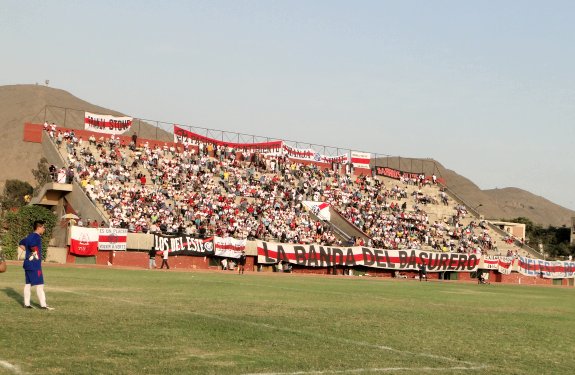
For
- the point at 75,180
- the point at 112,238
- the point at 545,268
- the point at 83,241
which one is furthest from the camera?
the point at 545,268

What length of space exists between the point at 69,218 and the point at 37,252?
37542mm

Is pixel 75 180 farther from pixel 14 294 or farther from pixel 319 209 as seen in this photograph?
pixel 14 294

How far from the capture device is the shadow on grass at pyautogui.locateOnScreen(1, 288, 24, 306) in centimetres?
1973

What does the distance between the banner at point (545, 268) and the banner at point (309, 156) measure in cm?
2097

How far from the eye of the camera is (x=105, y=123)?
69.4m

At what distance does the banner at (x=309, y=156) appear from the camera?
3162 inches

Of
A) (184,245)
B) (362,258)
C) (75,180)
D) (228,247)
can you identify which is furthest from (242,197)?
(75,180)

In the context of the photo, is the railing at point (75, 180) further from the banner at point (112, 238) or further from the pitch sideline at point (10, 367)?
the pitch sideline at point (10, 367)

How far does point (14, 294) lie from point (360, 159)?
65.9m

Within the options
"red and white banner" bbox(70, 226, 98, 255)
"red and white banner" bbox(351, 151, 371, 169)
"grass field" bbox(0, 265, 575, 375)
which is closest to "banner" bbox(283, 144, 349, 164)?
"red and white banner" bbox(351, 151, 371, 169)

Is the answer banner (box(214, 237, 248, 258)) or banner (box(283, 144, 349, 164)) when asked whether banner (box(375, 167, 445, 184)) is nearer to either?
banner (box(283, 144, 349, 164))

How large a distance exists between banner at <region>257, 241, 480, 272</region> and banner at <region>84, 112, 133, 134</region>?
20214 mm

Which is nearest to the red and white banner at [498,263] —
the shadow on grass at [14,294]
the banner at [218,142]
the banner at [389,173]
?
the banner at [389,173]

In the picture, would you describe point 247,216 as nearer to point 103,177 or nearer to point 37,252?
point 103,177
